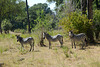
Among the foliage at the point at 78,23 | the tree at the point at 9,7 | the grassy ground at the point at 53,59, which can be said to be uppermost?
the tree at the point at 9,7

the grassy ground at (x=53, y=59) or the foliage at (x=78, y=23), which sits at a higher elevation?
the foliage at (x=78, y=23)

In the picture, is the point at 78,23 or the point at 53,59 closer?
the point at 53,59

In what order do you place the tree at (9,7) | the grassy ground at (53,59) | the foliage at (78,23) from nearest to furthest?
the grassy ground at (53,59) < the foliage at (78,23) < the tree at (9,7)

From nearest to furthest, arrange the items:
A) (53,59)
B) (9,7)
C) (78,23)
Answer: (53,59) → (78,23) → (9,7)

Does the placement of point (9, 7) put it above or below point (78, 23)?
above

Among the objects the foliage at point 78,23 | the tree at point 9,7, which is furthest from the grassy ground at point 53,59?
the tree at point 9,7

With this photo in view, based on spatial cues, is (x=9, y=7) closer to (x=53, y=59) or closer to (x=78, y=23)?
(x=78, y=23)

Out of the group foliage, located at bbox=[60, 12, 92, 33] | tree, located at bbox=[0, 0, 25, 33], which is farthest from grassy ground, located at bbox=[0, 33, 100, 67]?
tree, located at bbox=[0, 0, 25, 33]

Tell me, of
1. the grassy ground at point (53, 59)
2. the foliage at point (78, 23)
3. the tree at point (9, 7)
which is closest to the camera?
the grassy ground at point (53, 59)

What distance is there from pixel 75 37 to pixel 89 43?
2.84 metres

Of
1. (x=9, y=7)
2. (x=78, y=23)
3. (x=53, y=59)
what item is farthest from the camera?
(x=9, y=7)

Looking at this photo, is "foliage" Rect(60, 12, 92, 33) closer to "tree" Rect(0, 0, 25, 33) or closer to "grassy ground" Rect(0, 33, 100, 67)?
"grassy ground" Rect(0, 33, 100, 67)

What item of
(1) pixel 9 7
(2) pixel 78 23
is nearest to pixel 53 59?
(2) pixel 78 23

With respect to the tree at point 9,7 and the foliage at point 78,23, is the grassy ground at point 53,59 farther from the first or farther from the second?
the tree at point 9,7
